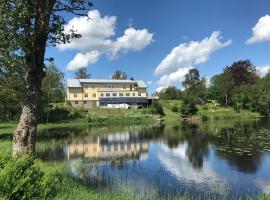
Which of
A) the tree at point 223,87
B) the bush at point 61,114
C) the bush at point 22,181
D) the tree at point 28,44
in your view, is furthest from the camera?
the tree at point 223,87

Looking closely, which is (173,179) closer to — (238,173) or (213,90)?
(238,173)

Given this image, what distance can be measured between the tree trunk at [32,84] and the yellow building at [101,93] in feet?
302

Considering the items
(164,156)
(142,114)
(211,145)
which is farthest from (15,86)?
(142,114)

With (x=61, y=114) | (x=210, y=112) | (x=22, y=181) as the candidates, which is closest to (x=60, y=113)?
(x=61, y=114)

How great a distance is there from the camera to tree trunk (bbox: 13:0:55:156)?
50.2ft

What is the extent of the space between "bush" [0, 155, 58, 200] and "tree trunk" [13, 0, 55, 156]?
11.9 ft

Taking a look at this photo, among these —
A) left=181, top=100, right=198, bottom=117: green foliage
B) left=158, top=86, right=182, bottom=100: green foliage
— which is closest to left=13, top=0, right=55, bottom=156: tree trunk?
left=181, top=100, right=198, bottom=117: green foliage

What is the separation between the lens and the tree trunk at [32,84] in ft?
50.2

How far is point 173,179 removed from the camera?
20.4 m

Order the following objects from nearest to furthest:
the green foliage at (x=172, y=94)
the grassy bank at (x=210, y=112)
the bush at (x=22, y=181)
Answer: the bush at (x=22, y=181)
the grassy bank at (x=210, y=112)
the green foliage at (x=172, y=94)

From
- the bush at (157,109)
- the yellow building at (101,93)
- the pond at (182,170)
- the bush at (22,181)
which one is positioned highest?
the yellow building at (101,93)

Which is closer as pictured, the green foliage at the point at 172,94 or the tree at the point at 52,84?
the tree at the point at 52,84

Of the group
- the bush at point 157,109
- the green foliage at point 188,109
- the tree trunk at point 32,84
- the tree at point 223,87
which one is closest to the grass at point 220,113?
the green foliage at point 188,109

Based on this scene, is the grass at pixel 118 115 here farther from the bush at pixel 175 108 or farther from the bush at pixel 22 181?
the bush at pixel 22 181
